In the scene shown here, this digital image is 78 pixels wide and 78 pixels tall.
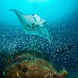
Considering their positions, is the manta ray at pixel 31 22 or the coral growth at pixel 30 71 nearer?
the coral growth at pixel 30 71

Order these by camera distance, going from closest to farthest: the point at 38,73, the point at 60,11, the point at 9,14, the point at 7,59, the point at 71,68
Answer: the point at 38,73 → the point at 7,59 → the point at 71,68 → the point at 60,11 → the point at 9,14

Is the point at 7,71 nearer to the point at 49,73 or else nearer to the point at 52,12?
the point at 49,73

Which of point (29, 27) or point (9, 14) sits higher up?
point (9, 14)

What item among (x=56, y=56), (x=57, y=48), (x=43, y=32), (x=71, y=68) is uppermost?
(x=43, y=32)

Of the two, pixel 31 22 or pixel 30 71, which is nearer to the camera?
pixel 30 71

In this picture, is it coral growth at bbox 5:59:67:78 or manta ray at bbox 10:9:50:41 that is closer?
coral growth at bbox 5:59:67:78

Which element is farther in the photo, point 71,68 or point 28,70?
point 71,68

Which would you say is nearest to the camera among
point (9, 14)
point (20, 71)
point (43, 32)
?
point (20, 71)

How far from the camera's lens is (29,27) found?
695 centimetres

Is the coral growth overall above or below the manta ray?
below

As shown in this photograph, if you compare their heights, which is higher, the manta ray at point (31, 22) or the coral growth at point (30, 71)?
the manta ray at point (31, 22)

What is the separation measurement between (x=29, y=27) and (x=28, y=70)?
360cm

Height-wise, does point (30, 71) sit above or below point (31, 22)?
below

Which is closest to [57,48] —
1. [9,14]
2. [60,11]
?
[60,11]
